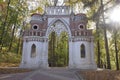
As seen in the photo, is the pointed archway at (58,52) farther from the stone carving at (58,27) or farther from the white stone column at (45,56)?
the white stone column at (45,56)

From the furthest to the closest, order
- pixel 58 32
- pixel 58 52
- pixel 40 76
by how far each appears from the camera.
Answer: pixel 58 52
pixel 58 32
pixel 40 76

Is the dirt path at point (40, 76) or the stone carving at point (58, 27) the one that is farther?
the stone carving at point (58, 27)

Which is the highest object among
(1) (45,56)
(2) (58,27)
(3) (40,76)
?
(2) (58,27)

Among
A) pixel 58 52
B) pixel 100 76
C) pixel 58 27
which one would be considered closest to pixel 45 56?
pixel 58 27

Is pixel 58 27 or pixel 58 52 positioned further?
pixel 58 52

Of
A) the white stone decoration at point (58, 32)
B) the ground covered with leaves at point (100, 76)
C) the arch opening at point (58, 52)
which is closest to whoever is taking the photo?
the ground covered with leaves at point (100, 76)

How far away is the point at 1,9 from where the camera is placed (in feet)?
59.1

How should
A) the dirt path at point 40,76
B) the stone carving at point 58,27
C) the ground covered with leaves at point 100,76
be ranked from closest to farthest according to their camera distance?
the ground covered with leaves at point 100,76 → the dirt path at point 40,76 → the stone carving at point 58,27

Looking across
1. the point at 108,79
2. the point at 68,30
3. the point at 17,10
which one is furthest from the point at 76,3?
the point at 108,79

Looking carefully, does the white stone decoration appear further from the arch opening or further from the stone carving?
the arch opening

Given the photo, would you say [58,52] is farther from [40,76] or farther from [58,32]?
[40,76]

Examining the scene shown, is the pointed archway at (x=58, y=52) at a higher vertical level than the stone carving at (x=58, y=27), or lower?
lower

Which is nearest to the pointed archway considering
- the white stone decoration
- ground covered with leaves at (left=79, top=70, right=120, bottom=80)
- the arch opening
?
the arch opening

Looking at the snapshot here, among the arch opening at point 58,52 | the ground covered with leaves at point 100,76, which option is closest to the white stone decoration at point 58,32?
the arch opening at point 58,52
